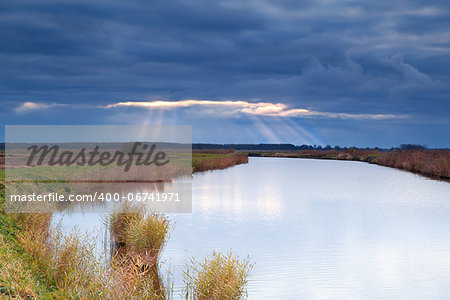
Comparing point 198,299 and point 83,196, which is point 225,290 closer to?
point 198,299

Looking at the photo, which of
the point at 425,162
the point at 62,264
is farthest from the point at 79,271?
the point at 425,162

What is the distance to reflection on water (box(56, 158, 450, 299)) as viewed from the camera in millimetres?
14766

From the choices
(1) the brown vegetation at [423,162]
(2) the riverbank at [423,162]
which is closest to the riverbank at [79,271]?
(2) the riverbank at [423,162]

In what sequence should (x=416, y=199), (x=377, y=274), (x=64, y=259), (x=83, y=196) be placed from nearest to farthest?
(x=64, y=259), (x=377, y=274), (x=83, y=196), (x=416, y=199)

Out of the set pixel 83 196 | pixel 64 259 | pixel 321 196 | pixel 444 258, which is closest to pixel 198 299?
pixel 64 259

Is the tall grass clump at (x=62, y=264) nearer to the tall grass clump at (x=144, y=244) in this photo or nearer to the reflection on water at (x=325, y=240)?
the tall grass clump at (x=144, y=244)

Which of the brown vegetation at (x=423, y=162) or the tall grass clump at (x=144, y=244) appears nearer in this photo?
the tall grass clump at (x=144, y=244)

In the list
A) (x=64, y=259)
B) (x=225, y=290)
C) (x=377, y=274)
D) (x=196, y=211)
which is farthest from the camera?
(x=196, y=211)

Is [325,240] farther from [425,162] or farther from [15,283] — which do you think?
[425,162]

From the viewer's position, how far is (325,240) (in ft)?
72.4

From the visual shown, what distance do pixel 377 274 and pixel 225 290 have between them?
8111 mm

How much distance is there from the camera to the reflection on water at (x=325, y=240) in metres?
14.8

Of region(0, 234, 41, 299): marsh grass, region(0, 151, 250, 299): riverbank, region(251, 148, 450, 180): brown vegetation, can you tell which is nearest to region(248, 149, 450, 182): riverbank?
region(251, 148, 450, 180): brown vegetation

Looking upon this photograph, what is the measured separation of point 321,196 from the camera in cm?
4134
